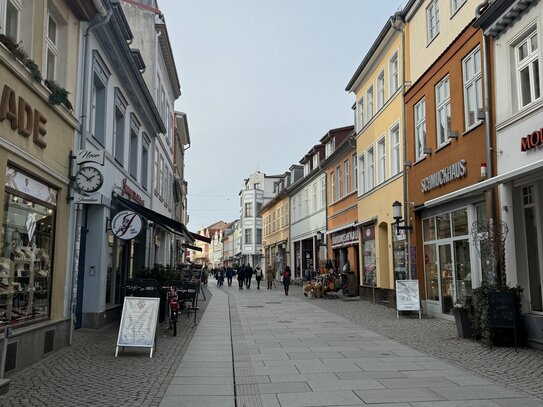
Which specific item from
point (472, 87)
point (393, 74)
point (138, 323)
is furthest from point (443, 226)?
point (138, 323)

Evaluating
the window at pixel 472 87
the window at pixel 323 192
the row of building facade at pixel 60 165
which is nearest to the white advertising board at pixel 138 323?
the row of building facade at pixel 60 165

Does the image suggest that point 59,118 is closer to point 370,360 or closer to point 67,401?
point 67,401

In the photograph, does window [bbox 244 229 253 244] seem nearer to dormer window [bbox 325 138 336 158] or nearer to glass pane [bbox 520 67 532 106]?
dormer window [bbox 325 138 336 158]

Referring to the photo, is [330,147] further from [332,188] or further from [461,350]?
[461,350]

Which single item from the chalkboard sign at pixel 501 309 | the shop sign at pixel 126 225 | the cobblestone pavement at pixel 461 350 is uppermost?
the shop sign at pixel 126 225

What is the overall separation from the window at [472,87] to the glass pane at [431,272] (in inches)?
→ 169

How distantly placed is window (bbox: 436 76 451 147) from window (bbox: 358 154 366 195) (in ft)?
26.9

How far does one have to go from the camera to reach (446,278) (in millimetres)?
14500

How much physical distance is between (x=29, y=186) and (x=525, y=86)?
30.4ft

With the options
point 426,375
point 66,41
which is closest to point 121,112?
point 66,41

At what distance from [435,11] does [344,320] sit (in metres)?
9.33

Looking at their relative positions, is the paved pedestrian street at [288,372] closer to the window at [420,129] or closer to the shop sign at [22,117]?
the shop sign at [22,117]

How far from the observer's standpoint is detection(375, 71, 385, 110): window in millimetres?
20402

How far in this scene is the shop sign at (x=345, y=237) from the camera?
24.7m
